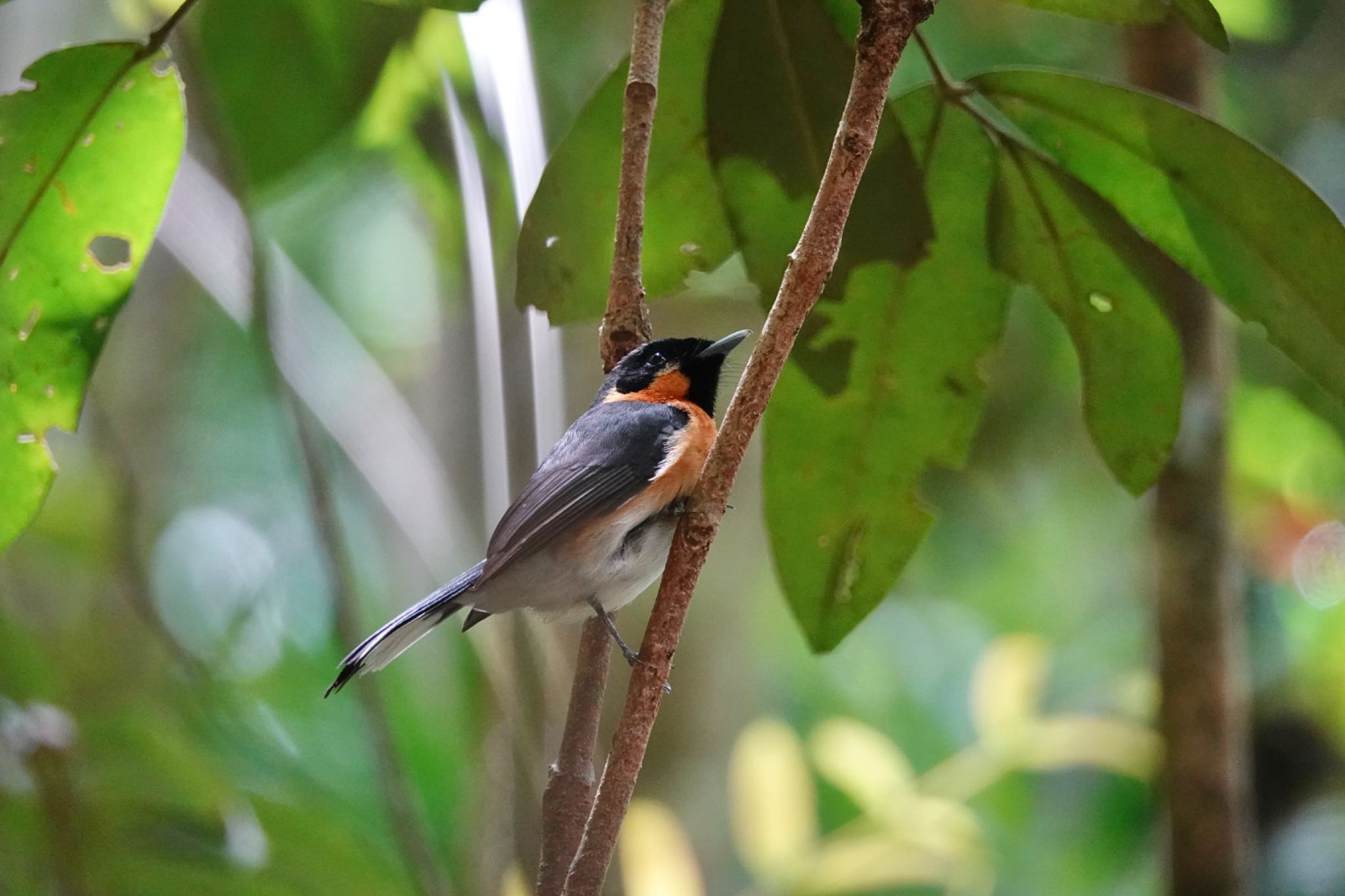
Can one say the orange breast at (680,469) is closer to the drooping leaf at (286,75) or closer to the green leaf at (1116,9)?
the green leaf at (1116,9)

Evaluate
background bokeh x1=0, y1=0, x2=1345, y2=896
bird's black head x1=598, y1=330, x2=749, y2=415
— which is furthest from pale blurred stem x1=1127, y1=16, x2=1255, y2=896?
bird's black head x1=598, y1=330, x2=749, y2=415

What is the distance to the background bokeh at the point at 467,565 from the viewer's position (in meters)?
1.83

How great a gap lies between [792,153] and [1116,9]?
1.17 feet

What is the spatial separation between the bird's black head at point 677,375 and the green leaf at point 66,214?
656mm

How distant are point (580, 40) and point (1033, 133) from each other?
1564 mm

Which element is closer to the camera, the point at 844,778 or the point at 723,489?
the point at 723,489

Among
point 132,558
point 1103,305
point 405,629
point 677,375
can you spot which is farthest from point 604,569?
point 132,558

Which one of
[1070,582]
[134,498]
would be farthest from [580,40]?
[1070,582]

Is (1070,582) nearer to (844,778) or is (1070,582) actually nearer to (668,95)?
(844,778)

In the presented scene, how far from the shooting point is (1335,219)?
3.71ft

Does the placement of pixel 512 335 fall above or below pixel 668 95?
below

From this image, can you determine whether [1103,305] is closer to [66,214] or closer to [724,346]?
[724,346]

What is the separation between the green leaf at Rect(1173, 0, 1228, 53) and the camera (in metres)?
1.10

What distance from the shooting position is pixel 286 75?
1.95 meters
